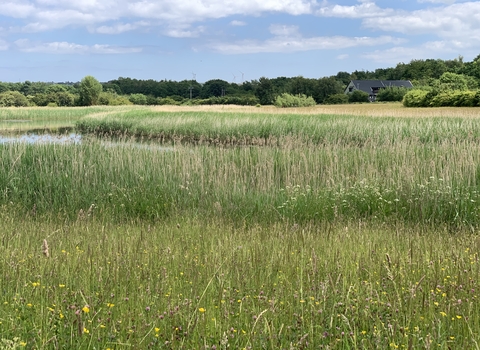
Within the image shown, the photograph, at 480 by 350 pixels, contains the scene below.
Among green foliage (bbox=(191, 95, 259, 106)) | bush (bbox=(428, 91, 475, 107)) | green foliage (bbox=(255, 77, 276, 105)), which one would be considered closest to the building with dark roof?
green foliage (bbox=(255, 77, 276, 105))

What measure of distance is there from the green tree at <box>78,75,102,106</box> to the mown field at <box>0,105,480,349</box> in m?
75.0

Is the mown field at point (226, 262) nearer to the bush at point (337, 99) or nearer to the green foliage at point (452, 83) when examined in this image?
the green foliage at point (452, 83)

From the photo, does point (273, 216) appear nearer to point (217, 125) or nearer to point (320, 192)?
point (320, 192)

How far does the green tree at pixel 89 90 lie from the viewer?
262 feet

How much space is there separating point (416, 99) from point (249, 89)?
176 ft

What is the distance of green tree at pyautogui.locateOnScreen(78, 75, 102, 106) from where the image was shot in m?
79.9

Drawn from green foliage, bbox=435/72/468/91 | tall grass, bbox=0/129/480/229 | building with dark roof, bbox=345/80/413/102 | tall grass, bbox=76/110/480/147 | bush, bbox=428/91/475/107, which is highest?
building with dark roof, bbox=345/80/413/102

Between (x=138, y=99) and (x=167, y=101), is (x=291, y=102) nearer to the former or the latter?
(x=167, y=101)

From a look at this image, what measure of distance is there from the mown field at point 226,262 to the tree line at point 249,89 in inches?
1689

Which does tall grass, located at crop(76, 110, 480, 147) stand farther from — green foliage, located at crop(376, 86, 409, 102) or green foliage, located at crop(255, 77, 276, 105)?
green foliage, located at crop(255, 77, 276, 105)

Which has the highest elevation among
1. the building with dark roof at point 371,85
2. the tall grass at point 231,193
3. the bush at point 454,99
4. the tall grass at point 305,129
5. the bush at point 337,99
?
the building with dark roof at point 371,85

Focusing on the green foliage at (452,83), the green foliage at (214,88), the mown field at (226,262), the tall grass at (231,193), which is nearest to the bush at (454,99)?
the green foliage at (452,83)

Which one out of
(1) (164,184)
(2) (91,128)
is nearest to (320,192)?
(1) (164,184)

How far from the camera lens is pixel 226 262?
140 inches
